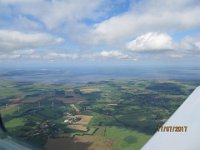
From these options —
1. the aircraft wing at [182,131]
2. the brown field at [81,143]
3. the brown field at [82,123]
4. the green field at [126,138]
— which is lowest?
the green field at [126,138]

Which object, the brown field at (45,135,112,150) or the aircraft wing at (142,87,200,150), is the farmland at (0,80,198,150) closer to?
the brown field at (45,135,112,150)

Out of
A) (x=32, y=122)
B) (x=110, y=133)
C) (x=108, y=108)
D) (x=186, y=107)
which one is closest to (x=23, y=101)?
(x=108, y=108)

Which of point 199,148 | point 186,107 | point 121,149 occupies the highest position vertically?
point 186,107

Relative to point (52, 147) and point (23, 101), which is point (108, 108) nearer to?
point (23, 101)

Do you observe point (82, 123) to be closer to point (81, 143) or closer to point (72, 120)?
point (72, 120)
